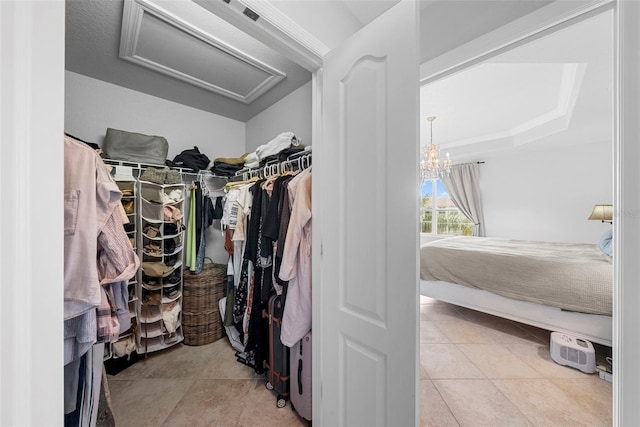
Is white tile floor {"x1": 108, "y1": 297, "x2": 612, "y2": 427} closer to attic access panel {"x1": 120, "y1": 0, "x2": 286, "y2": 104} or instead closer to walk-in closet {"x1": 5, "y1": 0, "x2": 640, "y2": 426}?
walk-in closet {"x1": 5, "y1": 0, "x2": 640, "y2": 426}

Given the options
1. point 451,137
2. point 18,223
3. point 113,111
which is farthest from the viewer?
point 451,137

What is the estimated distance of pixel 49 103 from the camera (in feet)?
1.35

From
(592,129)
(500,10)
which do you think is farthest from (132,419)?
(592,129)

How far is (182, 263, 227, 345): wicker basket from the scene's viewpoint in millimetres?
2316

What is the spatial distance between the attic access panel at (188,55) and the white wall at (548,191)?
5140mm

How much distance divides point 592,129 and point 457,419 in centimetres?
454

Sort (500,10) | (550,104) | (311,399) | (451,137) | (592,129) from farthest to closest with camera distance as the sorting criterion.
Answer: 1. (451,137)
2. (592,129)
3. (550,104)
4. (311,399)
5. (500,10)

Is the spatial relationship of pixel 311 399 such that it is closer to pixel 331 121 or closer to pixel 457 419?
pixel 457 419

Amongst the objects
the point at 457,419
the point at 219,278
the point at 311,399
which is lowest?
the point at 457,419

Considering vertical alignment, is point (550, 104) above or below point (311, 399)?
above

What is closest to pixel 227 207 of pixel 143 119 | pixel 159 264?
pixel 159 264

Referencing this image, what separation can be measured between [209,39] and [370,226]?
5.33ft

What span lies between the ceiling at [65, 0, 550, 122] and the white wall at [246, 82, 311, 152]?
3.4 inches

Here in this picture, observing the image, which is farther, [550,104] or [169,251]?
[550,104]
